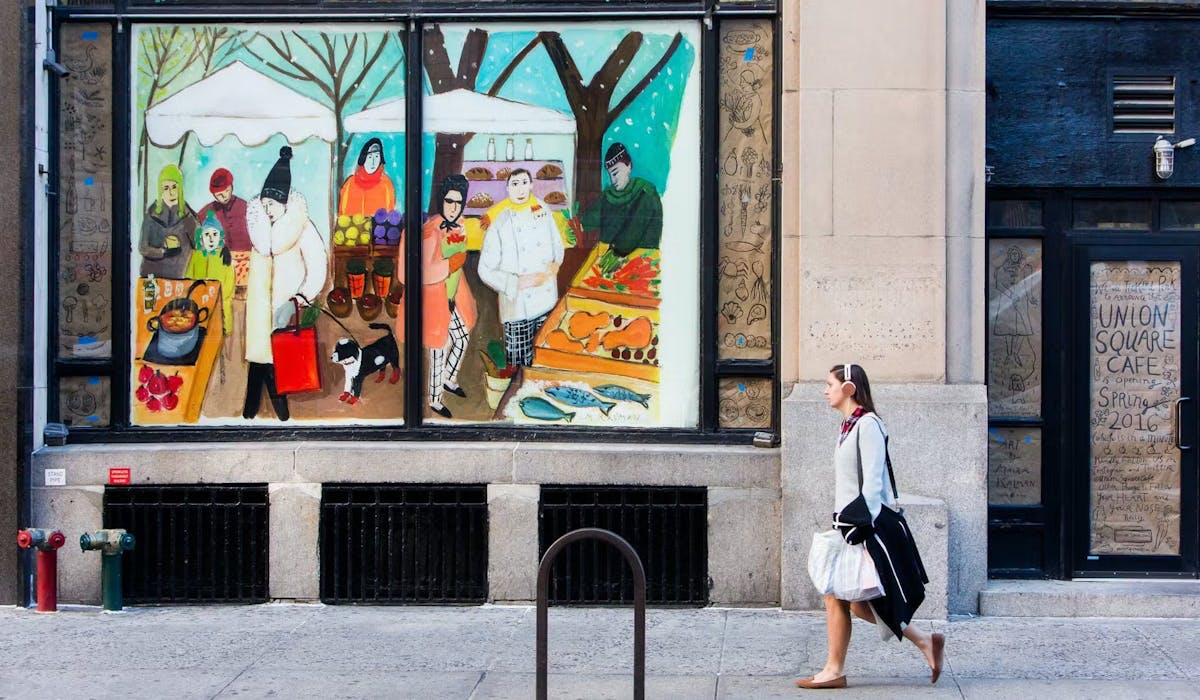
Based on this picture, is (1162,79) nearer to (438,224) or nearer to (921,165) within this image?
(921,165)

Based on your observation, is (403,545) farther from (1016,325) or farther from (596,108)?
(1016,325)

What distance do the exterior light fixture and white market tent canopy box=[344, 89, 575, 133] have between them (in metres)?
4.14

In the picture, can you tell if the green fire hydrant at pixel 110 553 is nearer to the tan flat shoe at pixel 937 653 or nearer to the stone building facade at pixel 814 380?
→ the stone building facade at pixel 814 380

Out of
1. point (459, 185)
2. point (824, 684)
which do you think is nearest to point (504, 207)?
point (459, 185)

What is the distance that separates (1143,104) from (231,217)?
258 inches

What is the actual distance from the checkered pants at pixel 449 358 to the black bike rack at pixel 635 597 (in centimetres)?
377

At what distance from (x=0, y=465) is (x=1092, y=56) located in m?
8.18

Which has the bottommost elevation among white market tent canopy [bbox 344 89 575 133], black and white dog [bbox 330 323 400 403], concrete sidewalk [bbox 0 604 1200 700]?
concrete sidewalk [bbox 0 604 1200 700]

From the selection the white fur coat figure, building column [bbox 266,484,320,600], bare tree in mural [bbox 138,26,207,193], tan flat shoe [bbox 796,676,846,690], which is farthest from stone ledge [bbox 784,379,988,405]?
bare tree in mural [bbox 138,26,207,193]

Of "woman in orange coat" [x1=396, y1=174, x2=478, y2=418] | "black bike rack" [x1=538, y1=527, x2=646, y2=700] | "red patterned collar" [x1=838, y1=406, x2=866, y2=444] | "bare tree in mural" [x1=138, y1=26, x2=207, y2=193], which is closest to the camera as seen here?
"black bike rack" [x1=538, y1=527, x2=646, y2=700]

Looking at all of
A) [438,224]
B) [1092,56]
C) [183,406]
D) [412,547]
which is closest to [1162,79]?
[1092,56]

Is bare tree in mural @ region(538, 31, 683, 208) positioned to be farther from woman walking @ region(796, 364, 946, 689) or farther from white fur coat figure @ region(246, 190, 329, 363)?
woman walking @ region(796, 364, 946, 689)

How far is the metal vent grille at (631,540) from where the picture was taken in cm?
983

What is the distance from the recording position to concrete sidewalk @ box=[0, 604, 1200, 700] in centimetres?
777
